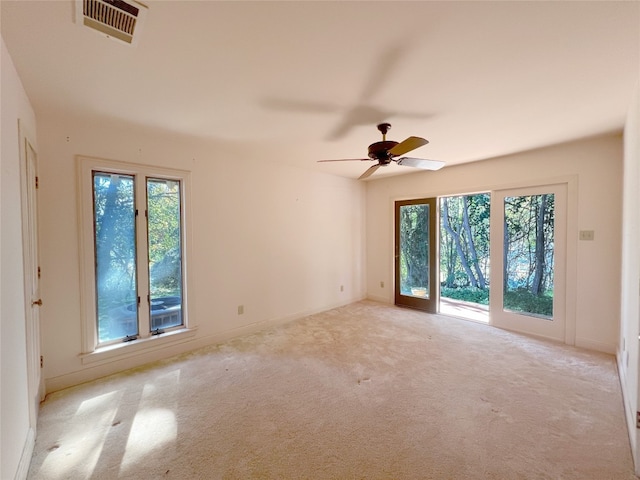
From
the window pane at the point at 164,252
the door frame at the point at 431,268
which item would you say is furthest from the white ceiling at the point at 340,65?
the door frame at the point at 431,268

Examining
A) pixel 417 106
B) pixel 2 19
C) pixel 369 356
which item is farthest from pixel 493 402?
pixel 2 19

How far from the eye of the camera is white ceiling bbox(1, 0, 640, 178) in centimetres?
135

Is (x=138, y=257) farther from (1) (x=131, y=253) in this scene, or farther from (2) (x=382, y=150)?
(2) (x=382, y=150)

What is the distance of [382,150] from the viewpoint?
8.45ft

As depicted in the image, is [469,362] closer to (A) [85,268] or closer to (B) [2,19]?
(A) [85,268]

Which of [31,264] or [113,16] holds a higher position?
[113,16]

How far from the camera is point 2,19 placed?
52.6 inches

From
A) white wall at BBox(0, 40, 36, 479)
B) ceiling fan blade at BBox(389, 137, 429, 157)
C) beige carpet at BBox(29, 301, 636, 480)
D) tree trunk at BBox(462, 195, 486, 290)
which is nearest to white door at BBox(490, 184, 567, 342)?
beige carpet at BBox(29, 301, 636, 480)

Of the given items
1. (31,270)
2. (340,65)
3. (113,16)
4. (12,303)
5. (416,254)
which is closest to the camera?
(113,16)

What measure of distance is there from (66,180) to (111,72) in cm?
130

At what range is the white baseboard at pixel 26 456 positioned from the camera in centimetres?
150

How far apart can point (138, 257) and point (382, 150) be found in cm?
273

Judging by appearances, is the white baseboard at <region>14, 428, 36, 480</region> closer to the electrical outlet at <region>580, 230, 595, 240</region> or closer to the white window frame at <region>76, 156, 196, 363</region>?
the white window frame at <region>76, 156, 196, 363</region>

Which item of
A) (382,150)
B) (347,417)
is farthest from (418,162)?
(347,417)
